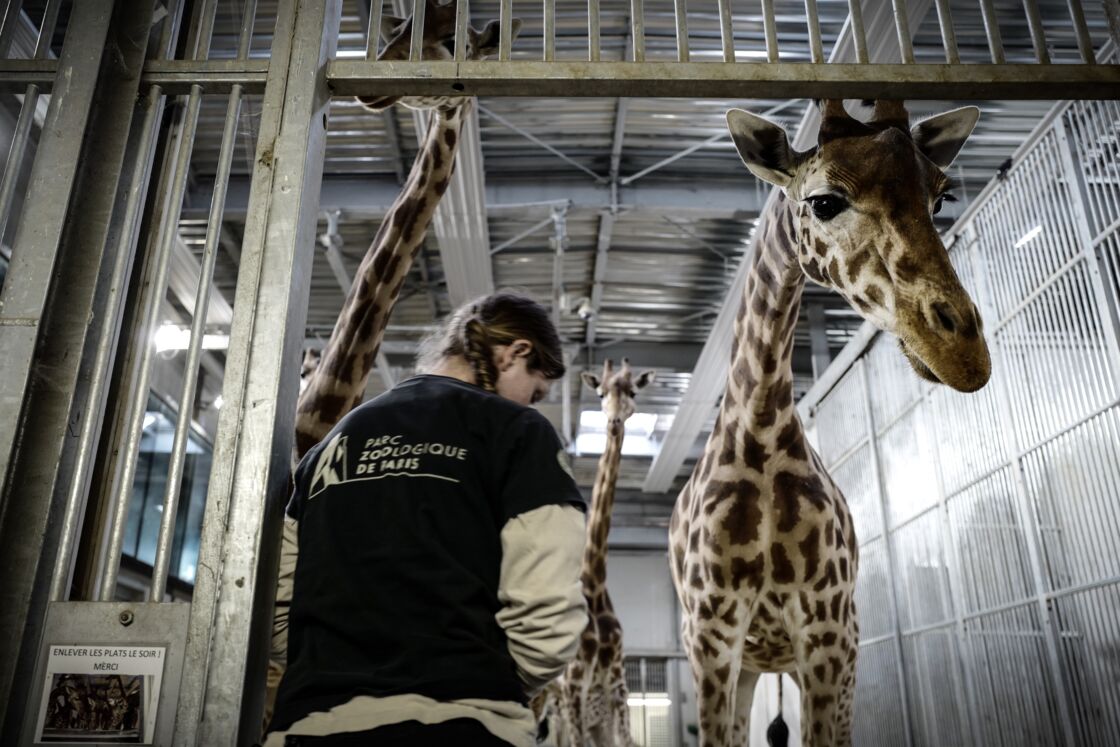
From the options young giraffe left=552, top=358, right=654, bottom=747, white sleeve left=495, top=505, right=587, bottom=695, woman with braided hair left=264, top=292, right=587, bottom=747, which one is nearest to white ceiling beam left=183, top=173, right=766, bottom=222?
young giraffe left=552, top=358, right=654, bottom=747

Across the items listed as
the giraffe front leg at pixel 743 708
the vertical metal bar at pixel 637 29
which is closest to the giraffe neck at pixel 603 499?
the giraffe front leg at pixel 743 708

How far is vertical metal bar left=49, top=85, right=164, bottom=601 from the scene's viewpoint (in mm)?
2039

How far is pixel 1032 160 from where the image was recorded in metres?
5.29

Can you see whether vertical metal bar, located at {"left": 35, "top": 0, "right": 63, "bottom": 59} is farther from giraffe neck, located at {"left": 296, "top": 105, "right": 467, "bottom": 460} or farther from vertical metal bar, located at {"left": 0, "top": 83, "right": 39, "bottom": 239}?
giraffe neck, located at {"left": 296, "top": 105, "right": 467, "bottom": 460}

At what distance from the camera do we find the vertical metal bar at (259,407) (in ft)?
6.29

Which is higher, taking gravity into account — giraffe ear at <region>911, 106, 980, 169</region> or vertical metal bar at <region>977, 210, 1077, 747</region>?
giraffe ear at <region>911, 106, 980, 169</region>

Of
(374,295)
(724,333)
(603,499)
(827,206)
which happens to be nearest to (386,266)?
(374,295)

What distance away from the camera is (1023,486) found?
533 cm

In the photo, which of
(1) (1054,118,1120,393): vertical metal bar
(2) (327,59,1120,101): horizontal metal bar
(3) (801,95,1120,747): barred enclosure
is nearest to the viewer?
(2) (327,59,1120,101): horizontal metal bar

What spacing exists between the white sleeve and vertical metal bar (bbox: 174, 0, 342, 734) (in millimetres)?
553

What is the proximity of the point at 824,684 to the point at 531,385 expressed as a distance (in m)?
2.27

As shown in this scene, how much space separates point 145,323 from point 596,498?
→ 4.81 m

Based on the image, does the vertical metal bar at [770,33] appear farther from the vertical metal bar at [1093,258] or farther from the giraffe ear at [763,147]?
the vertical metal bar at [1093,258]

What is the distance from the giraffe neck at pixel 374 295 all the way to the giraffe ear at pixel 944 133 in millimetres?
1849
